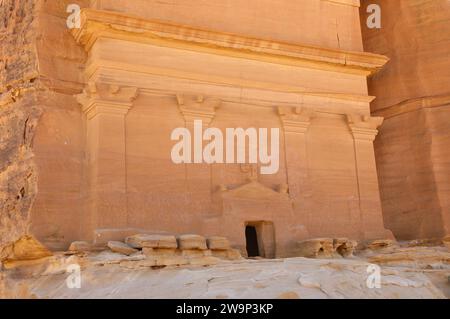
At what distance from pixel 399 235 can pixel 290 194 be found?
12.5ft

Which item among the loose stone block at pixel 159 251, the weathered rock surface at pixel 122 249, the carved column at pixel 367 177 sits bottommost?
the loose stone block at pixel 159 251

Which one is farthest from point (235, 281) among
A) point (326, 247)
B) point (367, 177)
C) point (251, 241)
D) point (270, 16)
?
point (270, 16)

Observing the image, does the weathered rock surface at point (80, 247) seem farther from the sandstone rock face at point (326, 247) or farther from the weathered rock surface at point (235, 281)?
the sandstone rock face at point (326, 247)

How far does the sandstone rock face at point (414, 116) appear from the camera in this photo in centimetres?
1345

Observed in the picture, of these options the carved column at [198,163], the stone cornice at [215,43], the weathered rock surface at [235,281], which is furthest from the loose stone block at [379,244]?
the stone cornice at [215,43]

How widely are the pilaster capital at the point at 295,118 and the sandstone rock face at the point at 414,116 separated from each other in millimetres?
3254

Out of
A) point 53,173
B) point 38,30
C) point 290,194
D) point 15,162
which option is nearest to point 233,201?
point 290,194

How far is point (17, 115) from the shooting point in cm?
1034

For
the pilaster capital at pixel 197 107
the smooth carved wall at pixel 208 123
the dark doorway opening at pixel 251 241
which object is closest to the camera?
the smooth carved wall at pixel 208 123

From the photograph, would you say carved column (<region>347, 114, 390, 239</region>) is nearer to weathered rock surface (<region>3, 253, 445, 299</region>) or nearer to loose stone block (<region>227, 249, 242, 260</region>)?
weathered rock surface (<region>3, 253, 445, 299</region>)

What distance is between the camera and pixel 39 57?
1044cm

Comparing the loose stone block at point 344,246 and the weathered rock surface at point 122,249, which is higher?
the weathered rock surface at point 122,249

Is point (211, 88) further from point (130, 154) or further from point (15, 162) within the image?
point (15, 162)

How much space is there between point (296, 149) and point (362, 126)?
1.88 m
